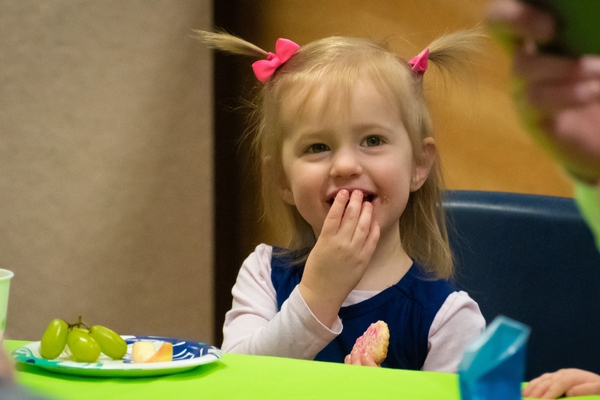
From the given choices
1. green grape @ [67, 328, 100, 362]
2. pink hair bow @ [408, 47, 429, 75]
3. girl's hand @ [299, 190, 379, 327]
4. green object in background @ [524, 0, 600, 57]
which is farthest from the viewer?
pink hair bow @ [408, 47, 429, 75]

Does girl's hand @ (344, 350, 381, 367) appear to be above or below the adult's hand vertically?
below

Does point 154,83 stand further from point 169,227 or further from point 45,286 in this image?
point 45,286

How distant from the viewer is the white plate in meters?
0.76

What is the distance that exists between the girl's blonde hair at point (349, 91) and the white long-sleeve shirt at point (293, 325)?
123mm

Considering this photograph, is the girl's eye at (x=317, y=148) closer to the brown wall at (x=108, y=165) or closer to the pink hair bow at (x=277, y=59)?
the pink hair bow at (x=277, y=59)

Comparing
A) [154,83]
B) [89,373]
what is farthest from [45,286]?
[89,373]

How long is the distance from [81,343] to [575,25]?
2.14ft

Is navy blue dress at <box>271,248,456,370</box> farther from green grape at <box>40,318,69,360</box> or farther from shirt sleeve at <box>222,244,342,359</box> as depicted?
green grape at <box>40,318,69,360</box>

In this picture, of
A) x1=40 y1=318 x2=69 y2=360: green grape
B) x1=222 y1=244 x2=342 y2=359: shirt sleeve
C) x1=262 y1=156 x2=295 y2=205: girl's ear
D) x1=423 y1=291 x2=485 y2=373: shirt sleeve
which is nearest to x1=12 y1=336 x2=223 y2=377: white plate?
x1=40 y1=318 x2=69 y2=360: green grape

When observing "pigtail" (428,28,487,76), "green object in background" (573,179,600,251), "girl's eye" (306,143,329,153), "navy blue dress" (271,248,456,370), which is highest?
"pigtail" (428,28,487,76)

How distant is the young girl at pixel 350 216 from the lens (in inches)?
47.1

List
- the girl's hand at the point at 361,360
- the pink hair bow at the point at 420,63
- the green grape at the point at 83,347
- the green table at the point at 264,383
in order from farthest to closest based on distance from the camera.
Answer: the pink hair bow at the point at 420,63 → the girl's hand at the point at 361,360 → the green grape at the point at 83,347 → the green table at the point at 264,383

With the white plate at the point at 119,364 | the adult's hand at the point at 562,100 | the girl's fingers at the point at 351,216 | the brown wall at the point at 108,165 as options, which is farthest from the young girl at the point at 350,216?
the brown wall at the point at 108,165

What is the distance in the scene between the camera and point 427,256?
1.50 metres
